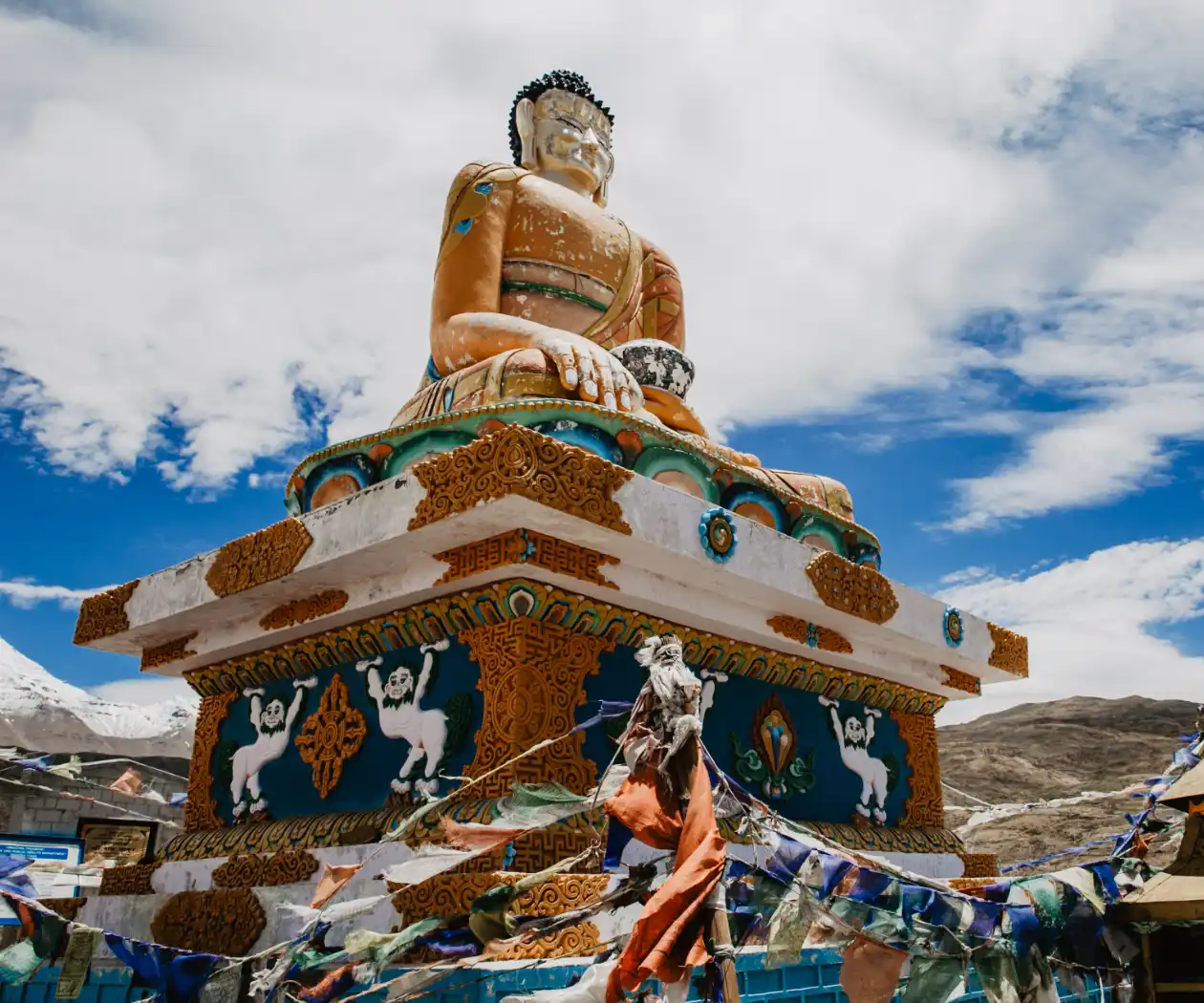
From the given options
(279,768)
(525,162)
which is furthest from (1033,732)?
(279,768)

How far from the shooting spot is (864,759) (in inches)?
247

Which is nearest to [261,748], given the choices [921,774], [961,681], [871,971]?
[871,971]

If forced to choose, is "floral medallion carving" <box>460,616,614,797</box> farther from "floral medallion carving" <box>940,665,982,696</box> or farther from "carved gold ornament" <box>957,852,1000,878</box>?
"carved gold ornament" <box>957,852,1000,878</box>

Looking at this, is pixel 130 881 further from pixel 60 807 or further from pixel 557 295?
pixel 60 807

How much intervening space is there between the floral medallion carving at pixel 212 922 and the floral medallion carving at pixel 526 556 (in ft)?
5.82

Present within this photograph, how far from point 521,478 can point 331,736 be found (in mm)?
1950

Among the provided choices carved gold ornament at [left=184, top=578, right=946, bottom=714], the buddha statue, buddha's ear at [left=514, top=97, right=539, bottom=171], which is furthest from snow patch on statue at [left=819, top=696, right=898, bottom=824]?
buddha's ear at [left=514, top=97, right=539, bottom=171]

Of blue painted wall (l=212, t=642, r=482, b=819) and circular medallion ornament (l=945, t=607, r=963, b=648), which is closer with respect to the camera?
blue painted wall (l=212, t=642, r=482, b=819)

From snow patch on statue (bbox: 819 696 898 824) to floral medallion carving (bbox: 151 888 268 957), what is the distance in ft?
10.5

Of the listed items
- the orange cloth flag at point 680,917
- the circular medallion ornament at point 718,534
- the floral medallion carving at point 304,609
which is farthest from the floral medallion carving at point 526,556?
the orange cloth flag at point 680,917

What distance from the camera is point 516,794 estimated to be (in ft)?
10.4

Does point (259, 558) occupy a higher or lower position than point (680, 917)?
higher

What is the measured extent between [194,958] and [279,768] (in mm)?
2341

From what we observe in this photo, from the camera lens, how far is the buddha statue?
19.3 ft
